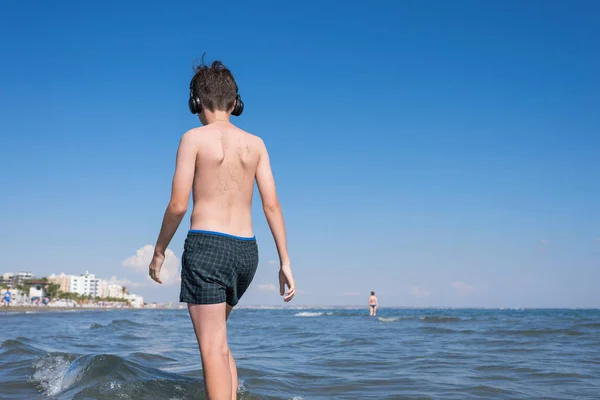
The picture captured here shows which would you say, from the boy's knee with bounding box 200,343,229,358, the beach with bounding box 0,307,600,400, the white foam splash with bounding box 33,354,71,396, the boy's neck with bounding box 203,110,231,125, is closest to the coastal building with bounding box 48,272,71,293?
the beach with bounding box 0,307,600,400

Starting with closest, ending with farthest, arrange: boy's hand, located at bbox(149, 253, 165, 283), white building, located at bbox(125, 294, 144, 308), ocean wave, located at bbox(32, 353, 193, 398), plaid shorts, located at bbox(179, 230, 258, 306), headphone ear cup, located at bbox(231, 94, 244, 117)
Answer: plaid shorts, located at bbox(179, 230, 258, 306) → boy's hand, located at bbox(149, 253, 165, 283) → headphone ear cup, located at bbox(231, 94, 244, 117) → ocean wave, located at bbox(32, 353, 193, 398) → white building, located at bbox(125, 294, 144, 308)

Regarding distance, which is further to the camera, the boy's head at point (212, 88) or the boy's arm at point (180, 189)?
the boy's head at point (212, 88)

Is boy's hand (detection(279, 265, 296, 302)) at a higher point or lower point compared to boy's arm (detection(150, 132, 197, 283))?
lower

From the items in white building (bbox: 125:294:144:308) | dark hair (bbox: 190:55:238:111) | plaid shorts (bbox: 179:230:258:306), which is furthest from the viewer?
white building (bbox: 125:294:144:308)

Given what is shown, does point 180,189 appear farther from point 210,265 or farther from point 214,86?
point 214,86

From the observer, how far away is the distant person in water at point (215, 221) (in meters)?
2.83

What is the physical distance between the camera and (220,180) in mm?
2938

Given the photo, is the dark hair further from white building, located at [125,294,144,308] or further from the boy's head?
white building, located at [125,294,144,308]

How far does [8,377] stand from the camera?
18.5 ft

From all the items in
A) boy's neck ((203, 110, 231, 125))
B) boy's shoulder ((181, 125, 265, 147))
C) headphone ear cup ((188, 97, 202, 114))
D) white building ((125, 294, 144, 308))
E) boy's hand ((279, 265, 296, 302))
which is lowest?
white building ((125, 294, 144, 308))

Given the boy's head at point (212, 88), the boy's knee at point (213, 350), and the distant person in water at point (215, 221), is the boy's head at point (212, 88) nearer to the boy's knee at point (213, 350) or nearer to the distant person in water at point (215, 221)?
the distant person in water at point (215, 221)

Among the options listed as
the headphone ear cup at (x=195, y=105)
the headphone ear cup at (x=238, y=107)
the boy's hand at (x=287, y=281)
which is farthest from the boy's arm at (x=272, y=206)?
the headphone ear cup at (x=195, y=105)

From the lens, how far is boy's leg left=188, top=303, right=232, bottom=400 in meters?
2.84

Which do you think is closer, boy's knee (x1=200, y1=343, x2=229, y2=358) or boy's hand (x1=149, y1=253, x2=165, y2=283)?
boy's knee (x1=200, y1=343, x2=229, y2=358)
